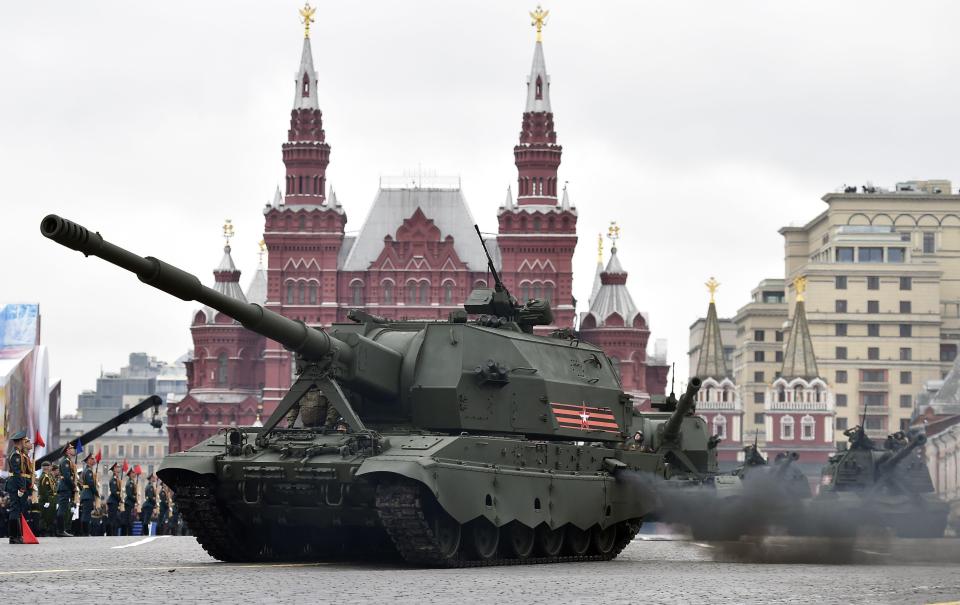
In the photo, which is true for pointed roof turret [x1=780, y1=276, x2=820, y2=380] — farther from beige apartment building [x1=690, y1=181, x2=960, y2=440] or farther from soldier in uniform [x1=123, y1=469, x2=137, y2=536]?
soldier in uniform [x1=123, y1=469, x2=137, y2=536]

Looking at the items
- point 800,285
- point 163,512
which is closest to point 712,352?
point 800,285

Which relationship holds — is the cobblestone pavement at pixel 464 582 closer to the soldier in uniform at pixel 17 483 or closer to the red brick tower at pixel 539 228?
the soldier in uniform at pixel 17 483

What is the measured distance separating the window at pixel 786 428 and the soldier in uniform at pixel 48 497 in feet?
346

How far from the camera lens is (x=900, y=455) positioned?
130 ft

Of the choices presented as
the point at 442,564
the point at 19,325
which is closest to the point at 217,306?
the point at 442,564

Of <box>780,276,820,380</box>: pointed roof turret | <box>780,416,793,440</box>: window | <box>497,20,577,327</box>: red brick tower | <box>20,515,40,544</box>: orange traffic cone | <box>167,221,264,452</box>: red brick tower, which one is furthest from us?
<box>780,276,820,380</box>: pointed roof turret

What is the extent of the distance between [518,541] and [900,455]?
827 inches

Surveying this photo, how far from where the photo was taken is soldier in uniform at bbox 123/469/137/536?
3688 cm

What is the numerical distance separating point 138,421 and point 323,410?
543 ft

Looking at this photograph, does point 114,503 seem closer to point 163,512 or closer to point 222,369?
point 163,512

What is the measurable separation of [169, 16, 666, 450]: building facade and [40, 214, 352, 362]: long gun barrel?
82387 millimetres

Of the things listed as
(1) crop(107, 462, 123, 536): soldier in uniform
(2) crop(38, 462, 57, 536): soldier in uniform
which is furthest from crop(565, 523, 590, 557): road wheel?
(1) crop(107, 462, 123, 536): soldier in uniform

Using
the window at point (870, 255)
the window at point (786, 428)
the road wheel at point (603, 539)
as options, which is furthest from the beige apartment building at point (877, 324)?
the road wheel at point (603, 539)

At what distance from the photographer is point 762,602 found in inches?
559
